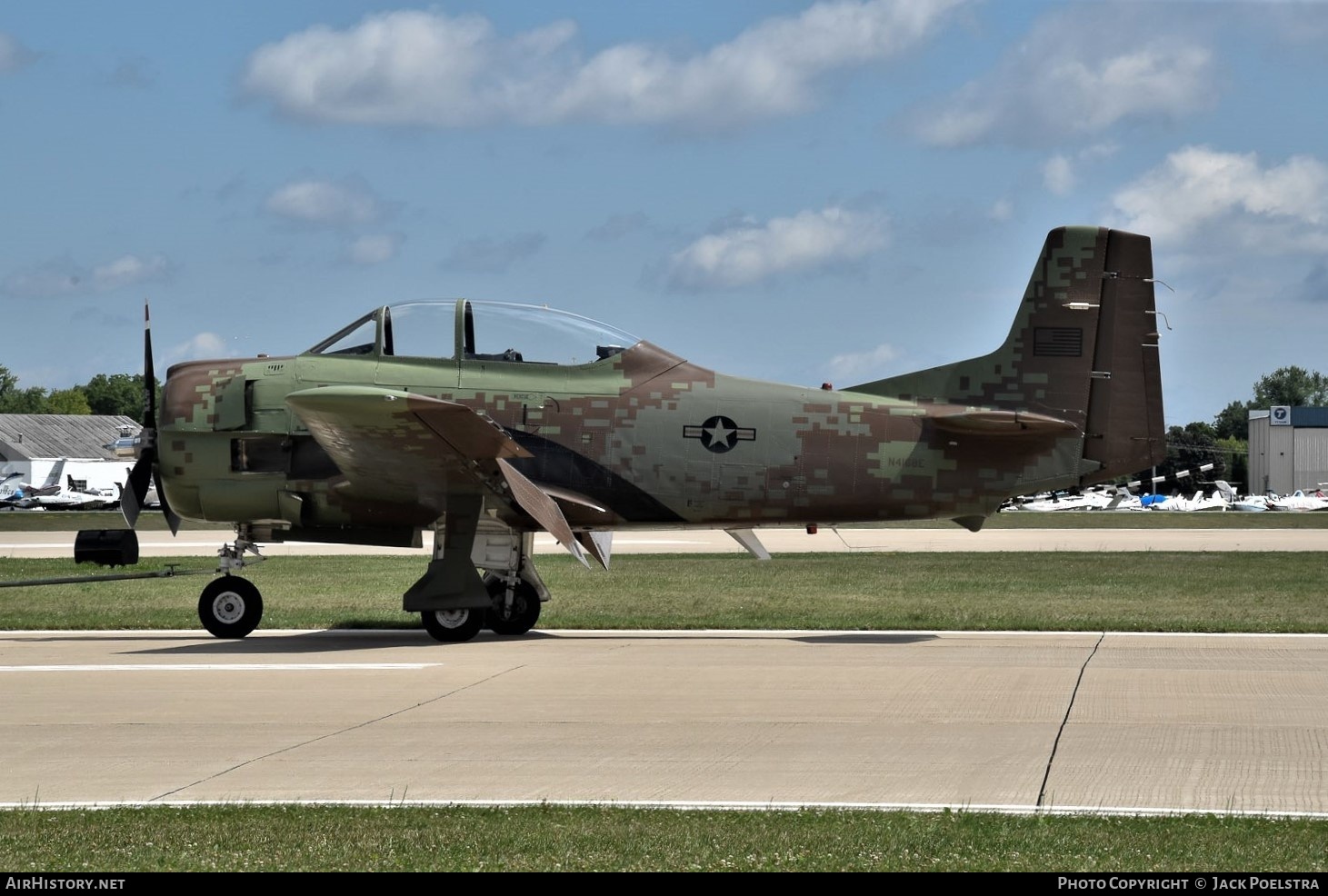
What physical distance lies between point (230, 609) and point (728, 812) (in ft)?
30.6

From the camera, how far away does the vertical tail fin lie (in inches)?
576

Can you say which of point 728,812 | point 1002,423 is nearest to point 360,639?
point 1002,423

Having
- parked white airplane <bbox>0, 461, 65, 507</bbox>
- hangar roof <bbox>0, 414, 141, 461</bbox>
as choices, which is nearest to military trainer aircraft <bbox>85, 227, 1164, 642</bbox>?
parked white airplane <bbox>0, 461, 65, 507</bbox>

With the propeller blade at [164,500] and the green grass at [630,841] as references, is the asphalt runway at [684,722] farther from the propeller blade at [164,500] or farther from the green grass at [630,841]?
the propeller blade at [164,500]

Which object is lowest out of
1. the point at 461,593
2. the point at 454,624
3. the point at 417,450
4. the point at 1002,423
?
the point at 454,624

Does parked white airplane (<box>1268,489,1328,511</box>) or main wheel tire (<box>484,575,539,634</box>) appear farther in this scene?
parked white airplane (<box>1268,489,1328,511</box>)

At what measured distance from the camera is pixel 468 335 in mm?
14617

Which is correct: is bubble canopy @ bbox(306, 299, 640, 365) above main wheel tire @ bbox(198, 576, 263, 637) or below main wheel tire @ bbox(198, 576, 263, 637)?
above

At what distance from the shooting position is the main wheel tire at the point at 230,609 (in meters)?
15.0

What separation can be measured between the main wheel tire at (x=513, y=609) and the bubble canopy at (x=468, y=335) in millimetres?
2426

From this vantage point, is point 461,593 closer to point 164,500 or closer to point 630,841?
point 164,500

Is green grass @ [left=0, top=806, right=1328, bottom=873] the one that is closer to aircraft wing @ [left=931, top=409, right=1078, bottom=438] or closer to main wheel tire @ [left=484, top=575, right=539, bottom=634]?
aircraft wing @ [left=931, top=409, right=1078, bottom=438]

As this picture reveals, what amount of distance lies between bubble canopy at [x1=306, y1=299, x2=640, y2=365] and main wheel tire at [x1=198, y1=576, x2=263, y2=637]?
2.61 m
